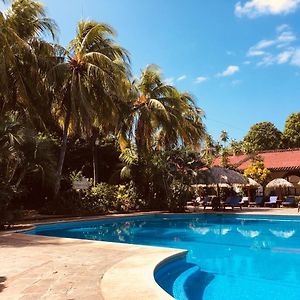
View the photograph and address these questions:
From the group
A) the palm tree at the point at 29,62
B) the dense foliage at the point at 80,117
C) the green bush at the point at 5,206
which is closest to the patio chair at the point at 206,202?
the dense foliage at the point at 80,117

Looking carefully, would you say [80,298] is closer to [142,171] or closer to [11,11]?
[11,11]

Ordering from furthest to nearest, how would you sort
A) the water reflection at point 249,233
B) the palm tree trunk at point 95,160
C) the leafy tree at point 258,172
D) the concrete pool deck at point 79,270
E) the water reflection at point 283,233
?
the leafy tree at point 258,172 < the palm tree trunk at point 95,160 < the water reflection at point 249,233 < the water reflection at point 283,233 < the concrete pool deck at point 79,270

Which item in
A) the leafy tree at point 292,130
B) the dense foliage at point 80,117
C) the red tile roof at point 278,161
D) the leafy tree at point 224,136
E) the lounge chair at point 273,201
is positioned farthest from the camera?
the leafy tree at point 224,136

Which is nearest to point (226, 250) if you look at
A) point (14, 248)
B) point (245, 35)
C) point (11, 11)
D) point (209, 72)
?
point (14, 248)

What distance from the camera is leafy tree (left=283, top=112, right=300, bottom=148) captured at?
44.0 m

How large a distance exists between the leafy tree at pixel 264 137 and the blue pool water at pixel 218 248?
29329 mm

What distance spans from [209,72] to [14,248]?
14.6 metres

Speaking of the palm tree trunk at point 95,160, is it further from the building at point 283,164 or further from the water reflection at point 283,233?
the building at point 283,164

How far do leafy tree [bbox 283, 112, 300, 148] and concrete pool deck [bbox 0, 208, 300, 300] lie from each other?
39703mm

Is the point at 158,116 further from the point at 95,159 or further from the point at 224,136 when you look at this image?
the point at 224,136

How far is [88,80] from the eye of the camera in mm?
18281

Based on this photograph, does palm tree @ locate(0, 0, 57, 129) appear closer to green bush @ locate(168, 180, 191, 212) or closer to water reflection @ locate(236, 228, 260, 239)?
green bush @ locate(168, 180, 191, 212)

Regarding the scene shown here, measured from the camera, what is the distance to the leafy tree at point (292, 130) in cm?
4400

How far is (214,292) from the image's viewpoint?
→ 6.69m
